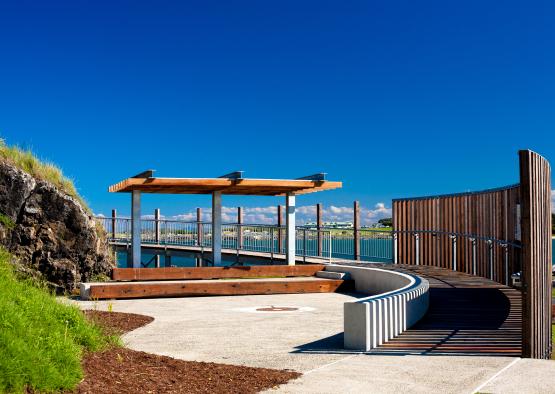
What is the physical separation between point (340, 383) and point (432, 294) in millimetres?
7938

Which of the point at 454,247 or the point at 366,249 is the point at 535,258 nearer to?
the point at 454,247

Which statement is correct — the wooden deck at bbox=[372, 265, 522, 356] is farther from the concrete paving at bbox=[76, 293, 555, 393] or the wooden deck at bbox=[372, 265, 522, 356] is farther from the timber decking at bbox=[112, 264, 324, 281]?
the timber decking at bbox=[112, 264, 324, 281]

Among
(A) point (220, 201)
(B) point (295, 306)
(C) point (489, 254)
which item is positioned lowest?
(B) point (295, 306)

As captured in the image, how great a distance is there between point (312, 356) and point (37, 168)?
11686 millimetres

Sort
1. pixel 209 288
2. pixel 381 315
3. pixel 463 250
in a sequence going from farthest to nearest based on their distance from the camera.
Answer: pixel 463 250
pixel 209 288
pixel 381 315

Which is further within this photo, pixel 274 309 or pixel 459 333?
pixel 274 309

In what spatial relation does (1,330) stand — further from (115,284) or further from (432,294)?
(115,284)

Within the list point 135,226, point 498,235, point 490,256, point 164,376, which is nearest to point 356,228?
point 135,226

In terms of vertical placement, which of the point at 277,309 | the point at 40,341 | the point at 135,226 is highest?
the point at 135,226

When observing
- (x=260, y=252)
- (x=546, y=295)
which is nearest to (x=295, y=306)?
(x=546, y=295)

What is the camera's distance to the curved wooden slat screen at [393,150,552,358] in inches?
370

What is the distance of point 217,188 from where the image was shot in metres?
21.2

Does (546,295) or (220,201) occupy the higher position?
(220,201)

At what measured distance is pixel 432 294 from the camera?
48.5 ft
